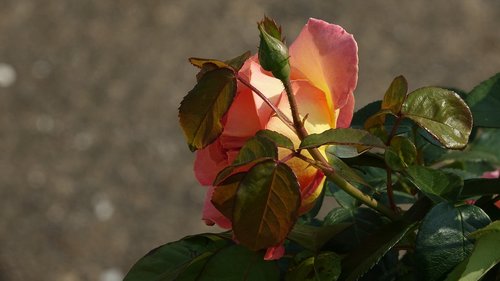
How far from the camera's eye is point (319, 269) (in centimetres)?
44

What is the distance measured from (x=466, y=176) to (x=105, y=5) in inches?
74.0

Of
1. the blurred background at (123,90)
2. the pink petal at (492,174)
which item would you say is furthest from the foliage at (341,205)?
the blurred background at (123,90)

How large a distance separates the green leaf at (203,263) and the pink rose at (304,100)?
0.05 feet

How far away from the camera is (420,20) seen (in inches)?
89.4

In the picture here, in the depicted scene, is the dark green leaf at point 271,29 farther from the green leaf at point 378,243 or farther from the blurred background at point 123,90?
the blurred background at point 123,90

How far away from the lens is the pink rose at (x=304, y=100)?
422 mm

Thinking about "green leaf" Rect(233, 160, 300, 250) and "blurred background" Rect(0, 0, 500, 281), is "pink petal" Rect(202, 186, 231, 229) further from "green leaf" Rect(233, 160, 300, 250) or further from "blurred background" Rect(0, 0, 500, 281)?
"blurred background" Rect(0, 0, 500, 281)

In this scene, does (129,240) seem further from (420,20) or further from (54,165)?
(420,20)

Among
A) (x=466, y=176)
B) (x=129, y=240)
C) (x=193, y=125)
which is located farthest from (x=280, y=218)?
(x=129, y=240)

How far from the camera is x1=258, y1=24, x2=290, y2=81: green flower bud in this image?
15.2 inches

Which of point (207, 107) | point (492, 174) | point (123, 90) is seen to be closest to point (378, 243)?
point (207, 107)

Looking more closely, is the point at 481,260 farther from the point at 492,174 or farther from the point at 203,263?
the point at 492,174

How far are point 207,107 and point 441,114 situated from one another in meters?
0.11

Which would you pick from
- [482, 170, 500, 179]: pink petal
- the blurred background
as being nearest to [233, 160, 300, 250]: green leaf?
[482, 170, 500, 179]: pink petal
